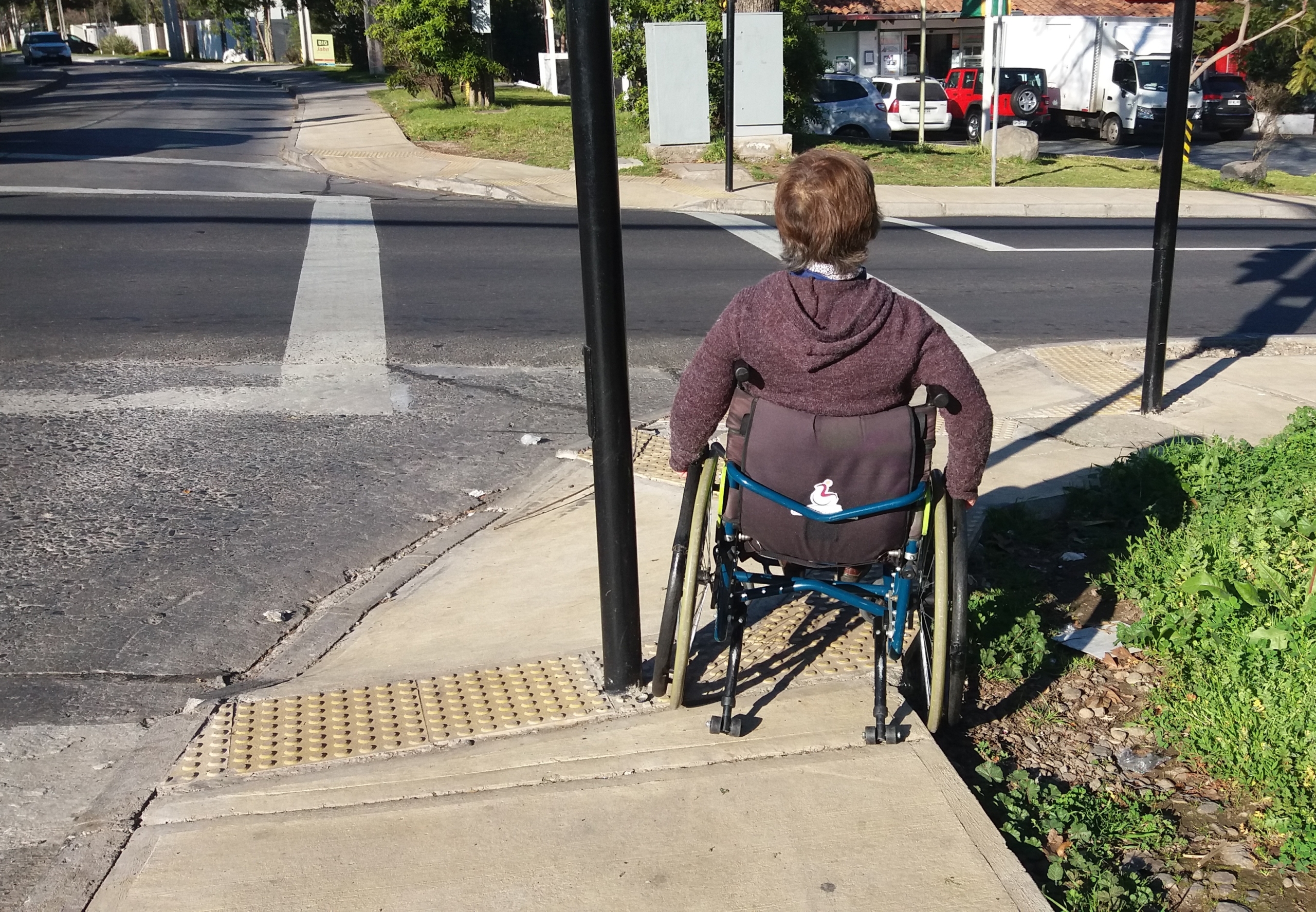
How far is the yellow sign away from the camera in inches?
2339

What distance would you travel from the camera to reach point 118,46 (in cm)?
9156

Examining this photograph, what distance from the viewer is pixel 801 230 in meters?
3.00

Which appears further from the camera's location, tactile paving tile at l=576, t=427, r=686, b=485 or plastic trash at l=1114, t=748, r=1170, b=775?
tactile paving tile at l=576, t=427, r=686, b=485

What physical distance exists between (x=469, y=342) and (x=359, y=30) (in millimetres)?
46242

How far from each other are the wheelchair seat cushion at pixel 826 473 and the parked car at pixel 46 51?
65.7 m

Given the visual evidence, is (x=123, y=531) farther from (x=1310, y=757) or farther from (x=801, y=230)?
(x=1310, y=757)

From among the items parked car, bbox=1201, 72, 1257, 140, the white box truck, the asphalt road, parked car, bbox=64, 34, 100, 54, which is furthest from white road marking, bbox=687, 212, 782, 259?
parked car, bbox=64, 34, 100, 54

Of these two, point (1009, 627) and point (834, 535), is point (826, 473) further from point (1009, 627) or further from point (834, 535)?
point (1009, 627)

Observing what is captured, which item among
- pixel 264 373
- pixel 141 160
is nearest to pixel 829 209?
pixel 264 373

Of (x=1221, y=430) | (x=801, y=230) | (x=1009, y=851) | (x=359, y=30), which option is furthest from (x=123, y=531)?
(x=359, y=30)

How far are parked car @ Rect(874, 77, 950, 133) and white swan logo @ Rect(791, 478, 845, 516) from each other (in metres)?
25.0

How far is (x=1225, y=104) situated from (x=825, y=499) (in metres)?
29.3

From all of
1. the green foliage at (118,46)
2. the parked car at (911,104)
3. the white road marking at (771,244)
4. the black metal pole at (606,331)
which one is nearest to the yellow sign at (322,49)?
the green foliage at (118,46)

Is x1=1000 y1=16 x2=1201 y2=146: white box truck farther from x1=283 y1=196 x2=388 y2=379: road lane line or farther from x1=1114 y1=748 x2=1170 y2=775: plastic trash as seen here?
x1=1114 y1=748 x2=1170 y2=775: plastic trash
